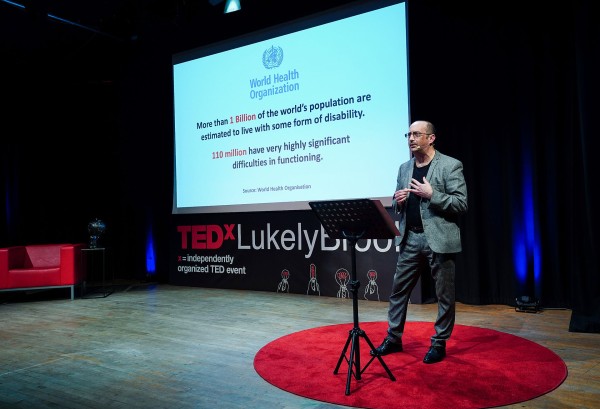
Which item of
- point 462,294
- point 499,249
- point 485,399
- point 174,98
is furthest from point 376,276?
point 174,98

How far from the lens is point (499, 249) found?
15.9 ft

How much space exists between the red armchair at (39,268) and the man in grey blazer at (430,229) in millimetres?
4264

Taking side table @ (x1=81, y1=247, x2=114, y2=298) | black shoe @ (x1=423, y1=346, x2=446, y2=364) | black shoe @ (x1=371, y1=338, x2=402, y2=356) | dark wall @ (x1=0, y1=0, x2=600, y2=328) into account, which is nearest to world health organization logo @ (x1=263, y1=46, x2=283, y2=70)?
dark wall @ (x1=0, y1=0, x2=600, y2=328)

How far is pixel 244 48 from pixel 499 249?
3888 millimetres

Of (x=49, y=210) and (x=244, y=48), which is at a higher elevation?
(x=244, y=48)

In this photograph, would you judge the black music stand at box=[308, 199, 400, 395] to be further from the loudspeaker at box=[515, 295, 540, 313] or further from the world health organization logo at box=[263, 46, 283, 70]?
the world health organization logo at box=[263, 46, 283, 70]

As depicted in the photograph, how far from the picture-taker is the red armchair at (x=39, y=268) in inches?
222

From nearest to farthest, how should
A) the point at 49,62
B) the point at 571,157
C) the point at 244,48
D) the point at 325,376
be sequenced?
the point at 325,376 < the point at 571,157 < the point at 244,48 < the point at 49,62

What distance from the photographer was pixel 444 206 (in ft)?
9.26

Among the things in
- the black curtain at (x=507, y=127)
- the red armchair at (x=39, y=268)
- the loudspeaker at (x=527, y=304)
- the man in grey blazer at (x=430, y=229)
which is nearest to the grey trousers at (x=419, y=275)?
the man in grey blazer at (x=430, y=229)

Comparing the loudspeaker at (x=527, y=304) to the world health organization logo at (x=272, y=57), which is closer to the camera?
the loudspeaker at (x=527, y=304)

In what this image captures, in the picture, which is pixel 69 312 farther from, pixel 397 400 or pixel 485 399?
pixel 485 399

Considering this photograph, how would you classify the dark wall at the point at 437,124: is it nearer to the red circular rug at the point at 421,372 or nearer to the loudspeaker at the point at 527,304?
the loudspeaker at the point at 527,304

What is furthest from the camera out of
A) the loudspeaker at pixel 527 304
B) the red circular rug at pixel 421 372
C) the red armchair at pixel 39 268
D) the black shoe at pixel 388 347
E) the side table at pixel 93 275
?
the side table at pixel 93 275
